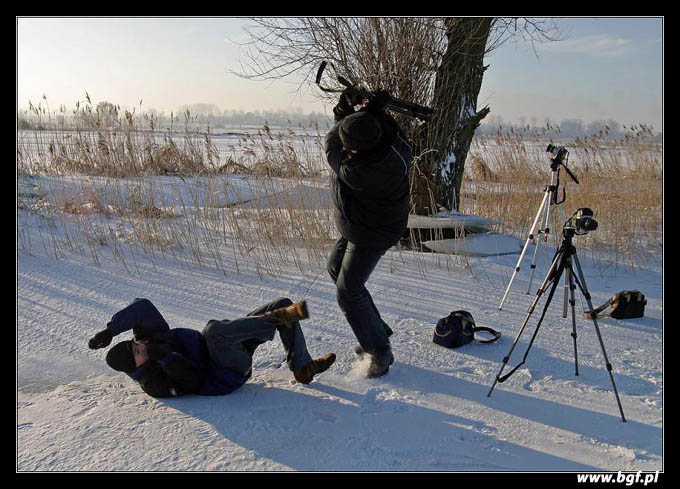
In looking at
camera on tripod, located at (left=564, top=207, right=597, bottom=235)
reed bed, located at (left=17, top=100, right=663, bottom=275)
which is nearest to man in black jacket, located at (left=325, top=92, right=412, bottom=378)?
camera on tripod, located at (left=564, top=207, right=597, bottom=235)

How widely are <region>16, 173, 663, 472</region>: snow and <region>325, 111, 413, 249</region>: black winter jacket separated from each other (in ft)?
3.36

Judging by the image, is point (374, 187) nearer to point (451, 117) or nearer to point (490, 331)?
point (490, 331)

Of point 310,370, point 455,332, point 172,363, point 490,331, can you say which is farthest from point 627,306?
point 172,363

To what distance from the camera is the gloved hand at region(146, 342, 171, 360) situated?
341cm

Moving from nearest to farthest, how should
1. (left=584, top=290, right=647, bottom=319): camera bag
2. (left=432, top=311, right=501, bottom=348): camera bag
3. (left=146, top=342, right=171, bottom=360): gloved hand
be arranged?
(left=146, top=342, right=171, bottom=360): gloved hand, (left=432, top=311, right=501, bottom=348): camera bag, (left=584, top=290, right=647, bottom=319): camera bag

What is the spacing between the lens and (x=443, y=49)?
7.74 meters

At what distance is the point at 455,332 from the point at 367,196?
151 cm

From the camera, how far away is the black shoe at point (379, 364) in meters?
3.89

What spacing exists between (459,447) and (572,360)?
1614 millimetres

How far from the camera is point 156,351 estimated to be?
3.42 meters

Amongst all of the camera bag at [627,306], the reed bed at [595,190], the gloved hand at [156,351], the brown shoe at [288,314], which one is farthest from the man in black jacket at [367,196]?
the reed bed at [595,190]

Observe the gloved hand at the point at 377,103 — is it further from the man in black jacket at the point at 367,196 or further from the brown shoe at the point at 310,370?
the brown shoe at the point at 310,370

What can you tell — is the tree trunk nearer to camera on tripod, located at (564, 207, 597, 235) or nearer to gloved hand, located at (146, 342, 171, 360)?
camera on tripod, located at (564, 207, 597, 235)
